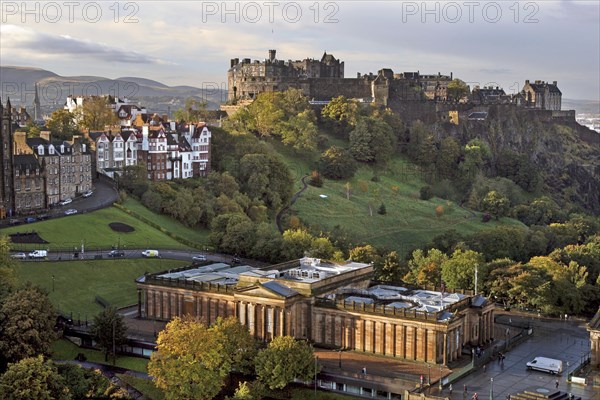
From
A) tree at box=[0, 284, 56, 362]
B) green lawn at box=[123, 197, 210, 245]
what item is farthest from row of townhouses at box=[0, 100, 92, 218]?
tree at box=[0, 284, 56, 362]

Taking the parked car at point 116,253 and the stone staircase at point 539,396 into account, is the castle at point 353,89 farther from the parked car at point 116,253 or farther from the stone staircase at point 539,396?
the stone staircase at point 539,396

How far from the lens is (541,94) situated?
7466 inches

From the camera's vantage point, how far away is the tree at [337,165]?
415ft

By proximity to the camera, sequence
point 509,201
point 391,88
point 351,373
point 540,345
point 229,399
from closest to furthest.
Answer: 1. point 229,399
2. point 351,373
3. point 540,345
4. point 509,201
5. point 391,88

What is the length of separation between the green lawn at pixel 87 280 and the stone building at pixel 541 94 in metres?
133

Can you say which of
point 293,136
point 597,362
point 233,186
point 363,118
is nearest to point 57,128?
point 233,186

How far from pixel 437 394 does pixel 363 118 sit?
9696cm

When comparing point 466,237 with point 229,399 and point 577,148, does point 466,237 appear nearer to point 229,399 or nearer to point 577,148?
point 229,399

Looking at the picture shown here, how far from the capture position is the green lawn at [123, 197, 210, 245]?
303ft

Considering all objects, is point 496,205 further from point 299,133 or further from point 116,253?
point 116,253

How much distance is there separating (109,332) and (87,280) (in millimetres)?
12796

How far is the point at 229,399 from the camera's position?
162ft

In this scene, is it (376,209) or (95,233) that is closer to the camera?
(95,233)

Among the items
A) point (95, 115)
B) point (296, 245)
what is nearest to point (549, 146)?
point (95, 115)
